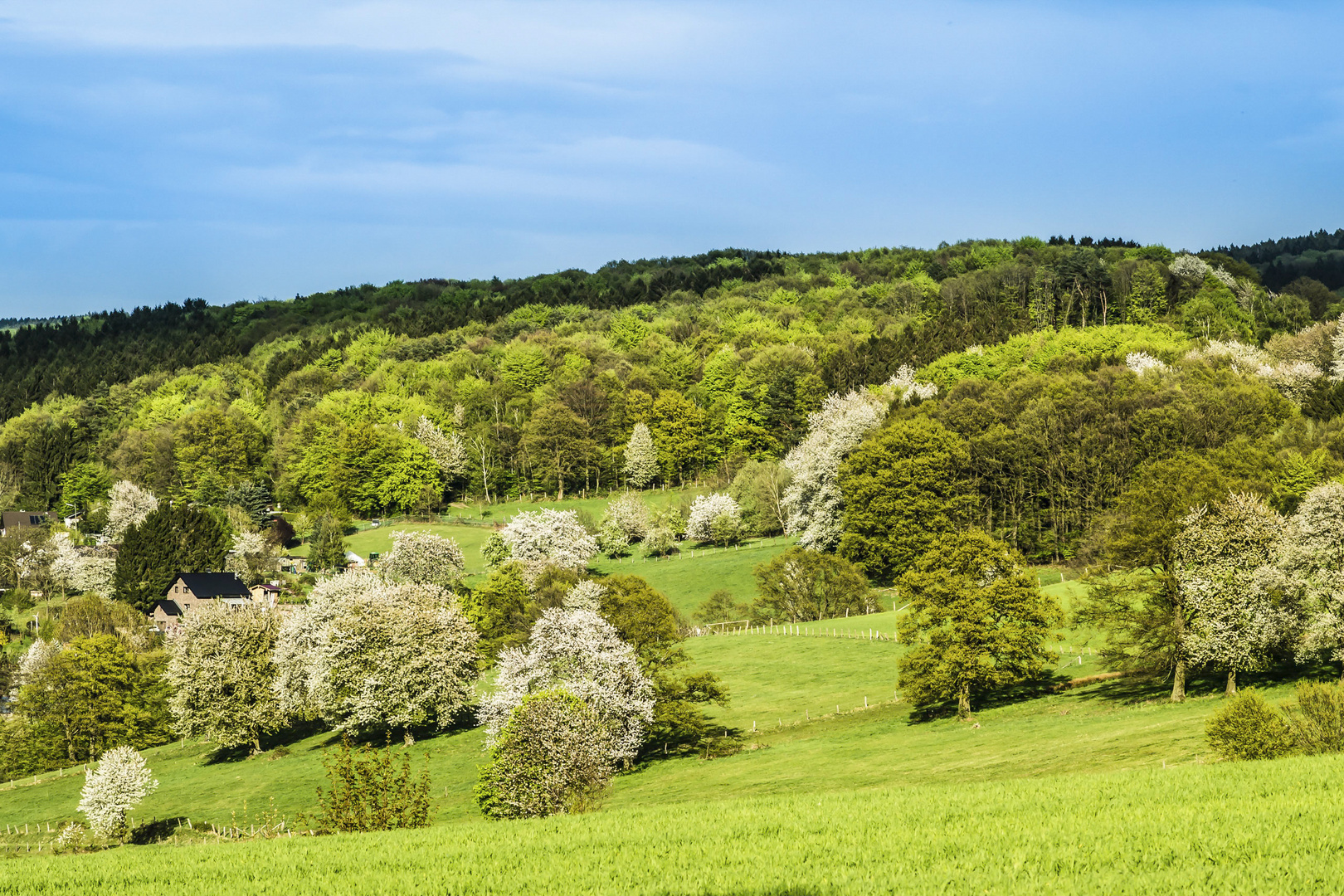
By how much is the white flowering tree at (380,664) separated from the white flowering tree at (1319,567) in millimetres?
40507

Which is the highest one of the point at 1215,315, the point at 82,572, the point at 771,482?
the point at 1215,315

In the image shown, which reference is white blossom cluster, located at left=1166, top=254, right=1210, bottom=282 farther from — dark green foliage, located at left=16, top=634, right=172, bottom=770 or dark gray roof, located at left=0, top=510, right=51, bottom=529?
dark gray roof, located at left=0, top=510, right=51, bottom=529

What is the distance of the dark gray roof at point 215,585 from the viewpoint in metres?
112

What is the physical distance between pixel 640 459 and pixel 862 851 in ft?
394

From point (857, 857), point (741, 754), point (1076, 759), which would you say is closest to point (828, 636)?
point (741, 754)

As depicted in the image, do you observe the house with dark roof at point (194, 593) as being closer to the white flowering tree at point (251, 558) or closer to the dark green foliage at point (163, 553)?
the dark green foliage at point (163, 553)

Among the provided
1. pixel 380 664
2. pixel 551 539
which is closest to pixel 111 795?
pixel 380 664

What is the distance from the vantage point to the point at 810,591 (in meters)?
85.2

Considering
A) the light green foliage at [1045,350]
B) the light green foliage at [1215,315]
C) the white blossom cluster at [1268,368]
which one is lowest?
the white blossom cluster at [1268,368]

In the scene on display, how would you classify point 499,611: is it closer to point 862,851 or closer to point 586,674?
point 586,674

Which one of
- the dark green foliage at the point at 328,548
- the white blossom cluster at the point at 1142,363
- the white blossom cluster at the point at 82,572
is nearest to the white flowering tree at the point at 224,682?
the dark green foliage at the point at 328,548

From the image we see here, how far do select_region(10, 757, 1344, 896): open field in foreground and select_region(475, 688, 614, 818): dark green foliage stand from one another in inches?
295

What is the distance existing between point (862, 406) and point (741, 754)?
2363 inches

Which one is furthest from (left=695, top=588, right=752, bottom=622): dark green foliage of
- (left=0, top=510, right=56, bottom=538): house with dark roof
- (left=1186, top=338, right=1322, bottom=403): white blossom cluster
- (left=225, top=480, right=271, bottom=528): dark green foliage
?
(left=0, top=510, right=56, bottom=538): house with dark roof
